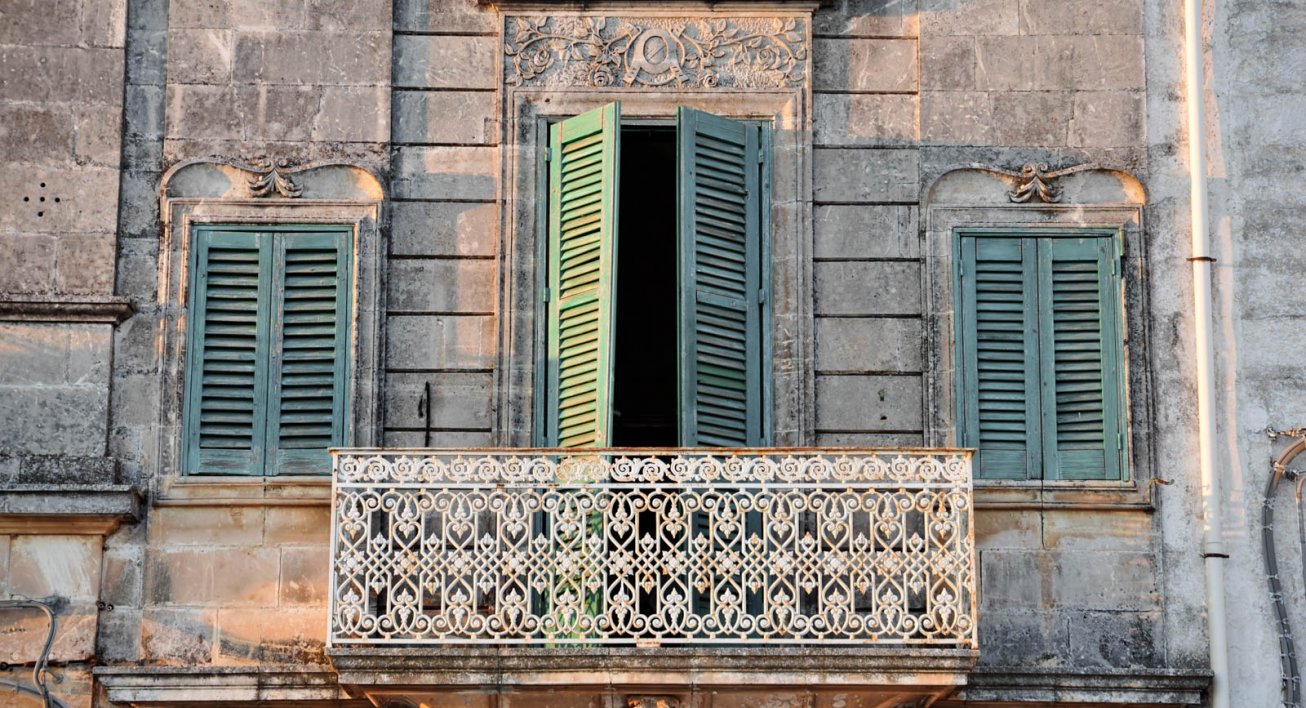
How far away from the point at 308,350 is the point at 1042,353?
4.63 metres

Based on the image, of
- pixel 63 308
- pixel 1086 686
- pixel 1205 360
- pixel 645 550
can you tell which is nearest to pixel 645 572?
pixel 645 550

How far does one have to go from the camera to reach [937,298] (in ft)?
52.3

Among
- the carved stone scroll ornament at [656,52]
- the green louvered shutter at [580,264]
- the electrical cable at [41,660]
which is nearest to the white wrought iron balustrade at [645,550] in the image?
the green louvered shutter at [580,264]

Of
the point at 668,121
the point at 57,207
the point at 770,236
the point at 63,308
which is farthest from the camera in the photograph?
the point at 668,121

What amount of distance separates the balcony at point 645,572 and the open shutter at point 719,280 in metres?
0.69

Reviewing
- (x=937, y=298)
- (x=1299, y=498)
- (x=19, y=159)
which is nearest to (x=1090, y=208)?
(x=937, y=298)

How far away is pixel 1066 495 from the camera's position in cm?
1557

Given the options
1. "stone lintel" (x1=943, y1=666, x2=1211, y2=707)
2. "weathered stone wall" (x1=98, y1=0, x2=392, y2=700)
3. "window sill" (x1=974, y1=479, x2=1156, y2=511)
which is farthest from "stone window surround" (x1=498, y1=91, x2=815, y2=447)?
"stone lintel" (x1=943, y1=666, x2=1211, y2=707)

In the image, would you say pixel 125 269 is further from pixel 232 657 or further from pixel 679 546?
pixel 679 546

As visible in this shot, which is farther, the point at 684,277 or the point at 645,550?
the point at 684,277

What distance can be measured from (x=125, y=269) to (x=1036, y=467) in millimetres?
5872

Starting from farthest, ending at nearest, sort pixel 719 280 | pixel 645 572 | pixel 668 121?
pixel 668 121, pixel 719 280, pixel 645 572

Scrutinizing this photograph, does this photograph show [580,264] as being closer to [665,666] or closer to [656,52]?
[656,52]

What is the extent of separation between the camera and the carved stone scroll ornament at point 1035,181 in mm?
16047
